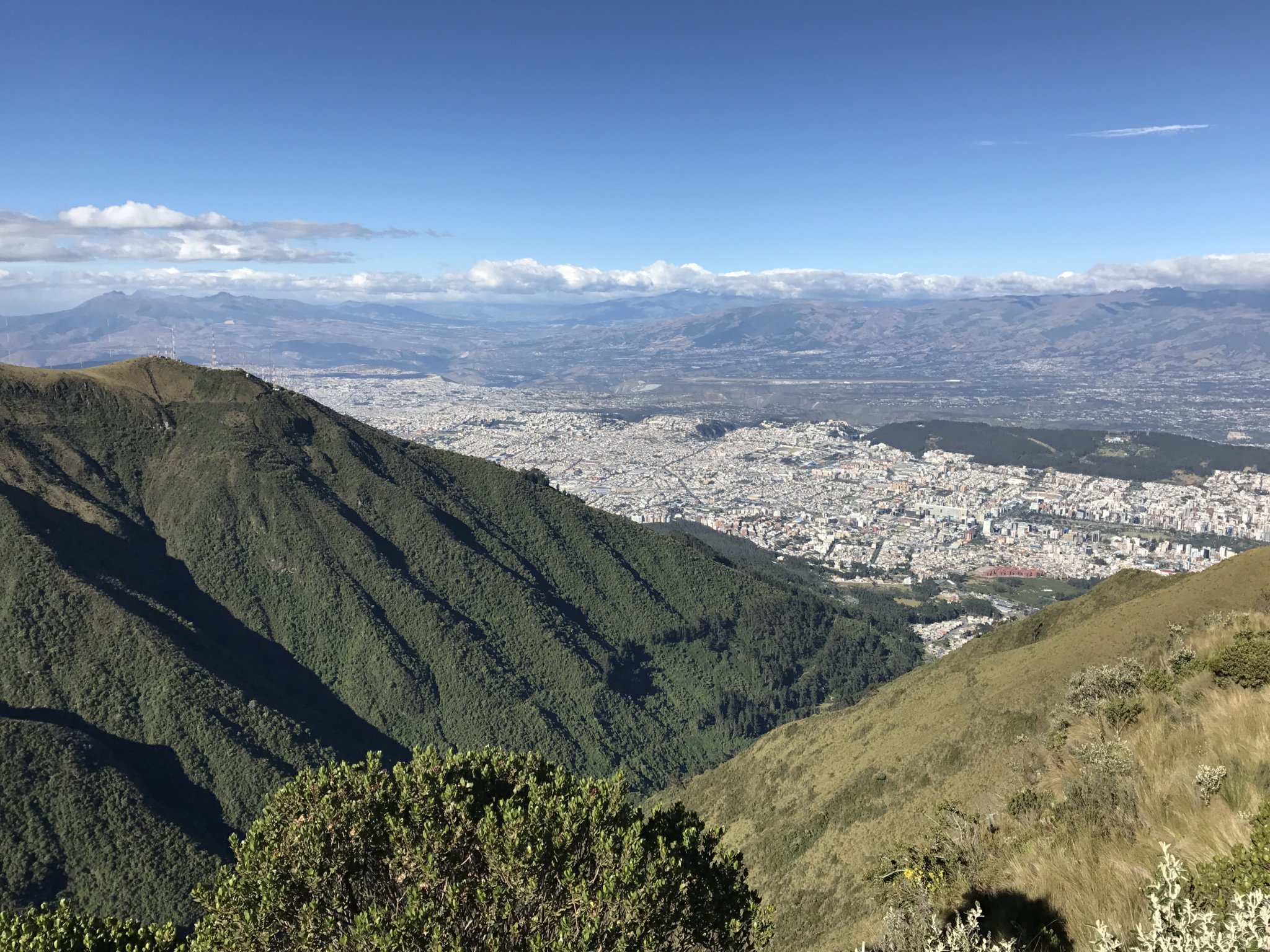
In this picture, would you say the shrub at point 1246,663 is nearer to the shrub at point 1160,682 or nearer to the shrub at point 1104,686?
the shrub at point 1160,682

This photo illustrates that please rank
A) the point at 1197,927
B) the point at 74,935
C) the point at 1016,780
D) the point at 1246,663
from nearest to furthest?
the point at 1197,927 → the point at 74,935 → the point at 1246,663 → the point at 1016,780

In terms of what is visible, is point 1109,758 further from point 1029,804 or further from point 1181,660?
point 1181,660

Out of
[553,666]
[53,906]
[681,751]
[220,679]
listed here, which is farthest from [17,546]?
[681,751]

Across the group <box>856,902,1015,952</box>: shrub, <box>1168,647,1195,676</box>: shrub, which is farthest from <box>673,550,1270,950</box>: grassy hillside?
<box>856,902,1015,952</box>: shrub

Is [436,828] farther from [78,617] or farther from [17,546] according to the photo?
[17,546]

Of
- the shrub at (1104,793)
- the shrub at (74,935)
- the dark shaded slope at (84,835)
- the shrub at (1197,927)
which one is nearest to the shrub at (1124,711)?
the shrub at (1104,793)

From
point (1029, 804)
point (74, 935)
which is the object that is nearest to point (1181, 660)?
point (1029, 804)
